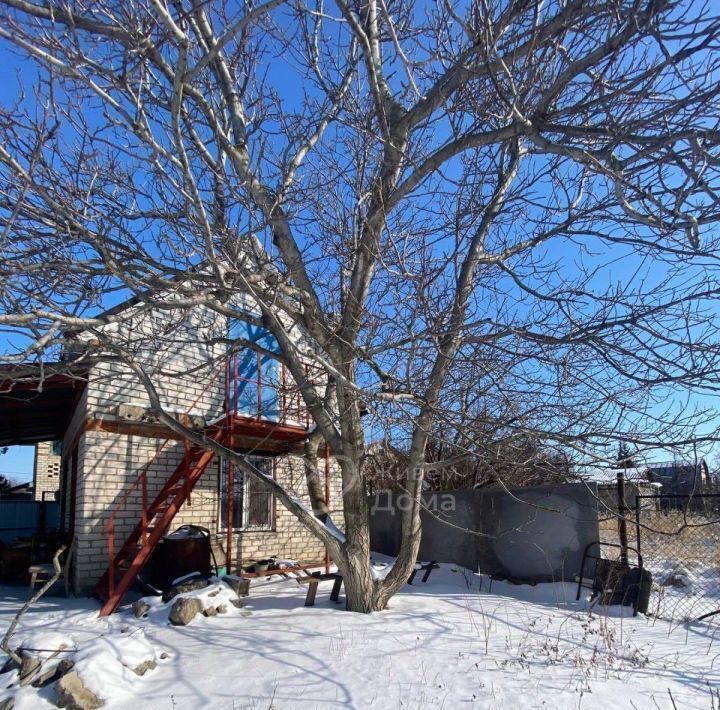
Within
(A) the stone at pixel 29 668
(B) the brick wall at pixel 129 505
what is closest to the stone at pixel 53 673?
(A) the stone at pixel 29 668

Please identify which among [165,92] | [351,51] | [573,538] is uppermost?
[351,51]

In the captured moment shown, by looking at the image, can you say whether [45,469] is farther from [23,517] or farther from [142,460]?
[142,460]

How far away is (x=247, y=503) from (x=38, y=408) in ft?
14.1

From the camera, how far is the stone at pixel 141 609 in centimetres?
660

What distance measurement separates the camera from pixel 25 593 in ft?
27.8

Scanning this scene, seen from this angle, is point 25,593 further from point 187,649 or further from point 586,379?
point 586,379

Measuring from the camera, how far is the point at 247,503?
10.1m

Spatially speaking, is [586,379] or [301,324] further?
[301,324]

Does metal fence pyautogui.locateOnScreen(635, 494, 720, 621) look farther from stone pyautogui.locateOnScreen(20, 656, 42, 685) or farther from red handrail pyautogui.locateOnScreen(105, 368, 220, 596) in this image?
red handrail pyautogui.locateOnScreen(105, 368, 220, 596)

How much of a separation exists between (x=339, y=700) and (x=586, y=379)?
350 cm

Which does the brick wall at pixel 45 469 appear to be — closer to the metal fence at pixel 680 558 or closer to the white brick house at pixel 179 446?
the white brick house at pixel 179 446

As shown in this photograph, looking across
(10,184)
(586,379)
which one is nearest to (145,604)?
(10,184)

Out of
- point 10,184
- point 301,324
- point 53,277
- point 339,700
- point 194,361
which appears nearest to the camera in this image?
point 339,700

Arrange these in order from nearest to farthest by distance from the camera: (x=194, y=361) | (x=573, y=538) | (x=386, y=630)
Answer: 1. (x=386, y=630)
2. (x=573, y=538)
3. (x=194, y=361)
